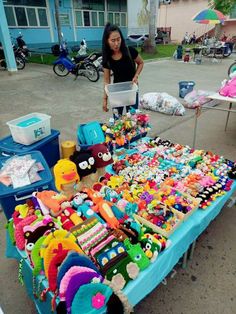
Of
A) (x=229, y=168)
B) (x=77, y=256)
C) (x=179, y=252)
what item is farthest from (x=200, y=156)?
(x=77, y=256)

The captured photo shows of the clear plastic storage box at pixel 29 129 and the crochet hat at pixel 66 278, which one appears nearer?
the crochet hat at pixel 66 278

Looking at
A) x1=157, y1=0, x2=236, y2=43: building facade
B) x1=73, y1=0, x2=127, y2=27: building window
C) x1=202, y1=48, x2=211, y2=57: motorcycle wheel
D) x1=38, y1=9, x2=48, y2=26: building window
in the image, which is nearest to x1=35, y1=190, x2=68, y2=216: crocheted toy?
x1=202, y1=48, x2=211, y2=57: motorcycle wheel

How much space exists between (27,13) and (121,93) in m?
12.6

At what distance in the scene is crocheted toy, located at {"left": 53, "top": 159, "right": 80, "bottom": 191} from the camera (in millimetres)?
1856

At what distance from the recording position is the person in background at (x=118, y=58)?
241 cm

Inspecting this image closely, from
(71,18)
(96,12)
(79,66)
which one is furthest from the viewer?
(96,12)

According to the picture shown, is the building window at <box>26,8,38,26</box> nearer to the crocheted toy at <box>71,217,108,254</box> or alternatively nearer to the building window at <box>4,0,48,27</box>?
the building window at <box>4,0,48,27</box>

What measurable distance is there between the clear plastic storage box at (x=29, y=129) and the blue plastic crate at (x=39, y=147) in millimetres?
55

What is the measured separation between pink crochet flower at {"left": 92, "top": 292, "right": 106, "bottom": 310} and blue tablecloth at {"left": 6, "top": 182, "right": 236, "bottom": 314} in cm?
18

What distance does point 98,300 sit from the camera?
1003 mm

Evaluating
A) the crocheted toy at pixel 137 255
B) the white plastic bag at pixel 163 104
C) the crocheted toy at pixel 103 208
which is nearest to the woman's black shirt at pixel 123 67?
the crocheted toy at pixel 103 208

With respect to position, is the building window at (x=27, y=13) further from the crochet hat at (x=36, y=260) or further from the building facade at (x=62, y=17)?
the crochet hat at (x=36, y=260)

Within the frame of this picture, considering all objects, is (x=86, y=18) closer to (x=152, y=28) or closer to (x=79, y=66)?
(x=152, y=28)

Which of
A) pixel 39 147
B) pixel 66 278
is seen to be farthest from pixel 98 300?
pixel 39 147
